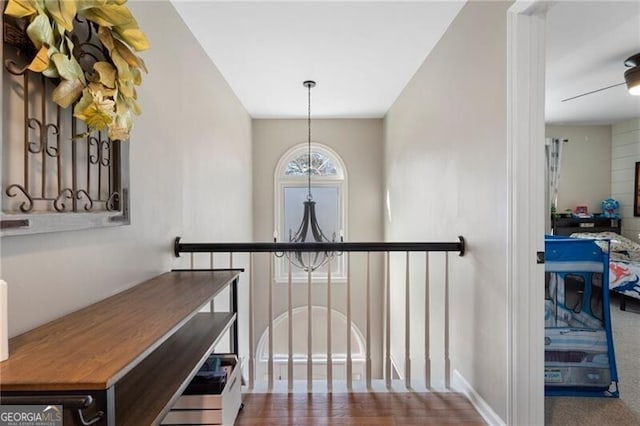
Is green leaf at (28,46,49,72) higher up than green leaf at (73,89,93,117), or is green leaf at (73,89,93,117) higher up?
green leaf at (28,46,49,72)

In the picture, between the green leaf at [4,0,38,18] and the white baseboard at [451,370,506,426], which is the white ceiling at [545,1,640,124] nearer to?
the white baseboard at [451,370,506,426]

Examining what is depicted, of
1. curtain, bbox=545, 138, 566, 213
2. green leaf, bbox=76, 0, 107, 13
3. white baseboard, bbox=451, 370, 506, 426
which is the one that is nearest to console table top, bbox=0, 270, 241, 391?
green leaf, bbox=76, 0, 107, 13

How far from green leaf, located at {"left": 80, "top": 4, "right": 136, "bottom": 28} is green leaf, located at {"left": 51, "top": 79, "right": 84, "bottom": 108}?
0.72 ft

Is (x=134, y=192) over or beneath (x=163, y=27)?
beneath

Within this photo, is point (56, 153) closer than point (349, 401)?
Yes

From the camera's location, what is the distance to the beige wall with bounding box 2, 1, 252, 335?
3.33ft

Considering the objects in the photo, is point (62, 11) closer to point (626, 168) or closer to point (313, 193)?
point (313, 193)

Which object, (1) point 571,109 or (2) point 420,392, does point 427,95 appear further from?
(1) point 571,109

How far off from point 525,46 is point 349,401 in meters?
2.08

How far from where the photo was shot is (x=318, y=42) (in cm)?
250

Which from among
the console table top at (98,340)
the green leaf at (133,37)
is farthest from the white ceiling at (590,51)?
the console table top at (98,340)

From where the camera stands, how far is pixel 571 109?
177 inches

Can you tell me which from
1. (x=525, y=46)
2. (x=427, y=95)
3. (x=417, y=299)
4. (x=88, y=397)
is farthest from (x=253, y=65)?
(x=88, y=397)

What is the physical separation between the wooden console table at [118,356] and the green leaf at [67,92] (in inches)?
27.2
